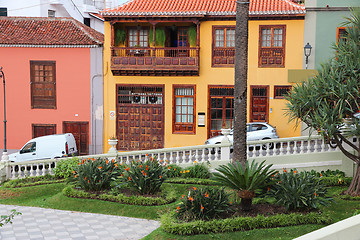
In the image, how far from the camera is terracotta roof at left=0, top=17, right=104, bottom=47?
2700 centimetres

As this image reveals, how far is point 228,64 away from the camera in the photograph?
85.9 feet

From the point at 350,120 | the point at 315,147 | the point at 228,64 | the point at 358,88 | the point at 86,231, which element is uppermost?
the point at 228,64

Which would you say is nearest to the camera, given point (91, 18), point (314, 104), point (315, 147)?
point (314, 104)

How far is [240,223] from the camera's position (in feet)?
38.9

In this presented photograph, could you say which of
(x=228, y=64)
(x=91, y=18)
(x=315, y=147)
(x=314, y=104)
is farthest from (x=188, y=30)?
(x=91, y=18)

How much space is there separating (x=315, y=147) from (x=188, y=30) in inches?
444

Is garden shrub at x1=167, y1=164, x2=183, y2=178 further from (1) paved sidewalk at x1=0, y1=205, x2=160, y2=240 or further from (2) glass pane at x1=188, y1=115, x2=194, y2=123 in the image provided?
(2) glass pane at x1=188, y1=115, x2=194, y2=123

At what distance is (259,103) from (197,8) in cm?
596

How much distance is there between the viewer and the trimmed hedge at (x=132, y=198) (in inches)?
589

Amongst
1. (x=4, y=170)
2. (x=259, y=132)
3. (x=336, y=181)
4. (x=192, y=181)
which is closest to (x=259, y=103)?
(x=259, y=132)

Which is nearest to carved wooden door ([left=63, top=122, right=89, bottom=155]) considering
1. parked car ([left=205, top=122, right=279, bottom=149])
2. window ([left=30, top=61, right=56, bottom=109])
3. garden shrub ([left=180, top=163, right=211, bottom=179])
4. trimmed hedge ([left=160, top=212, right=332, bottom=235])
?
window ([left=30, top=61, right=56, bottom=109])

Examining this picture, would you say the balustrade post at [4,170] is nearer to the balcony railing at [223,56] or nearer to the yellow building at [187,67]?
the yellow building at [187,67]

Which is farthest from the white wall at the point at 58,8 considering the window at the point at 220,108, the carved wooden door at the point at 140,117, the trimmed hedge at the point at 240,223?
the trimmed hedge at the point at 240,223

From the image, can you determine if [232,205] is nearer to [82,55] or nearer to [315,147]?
[315,147]
